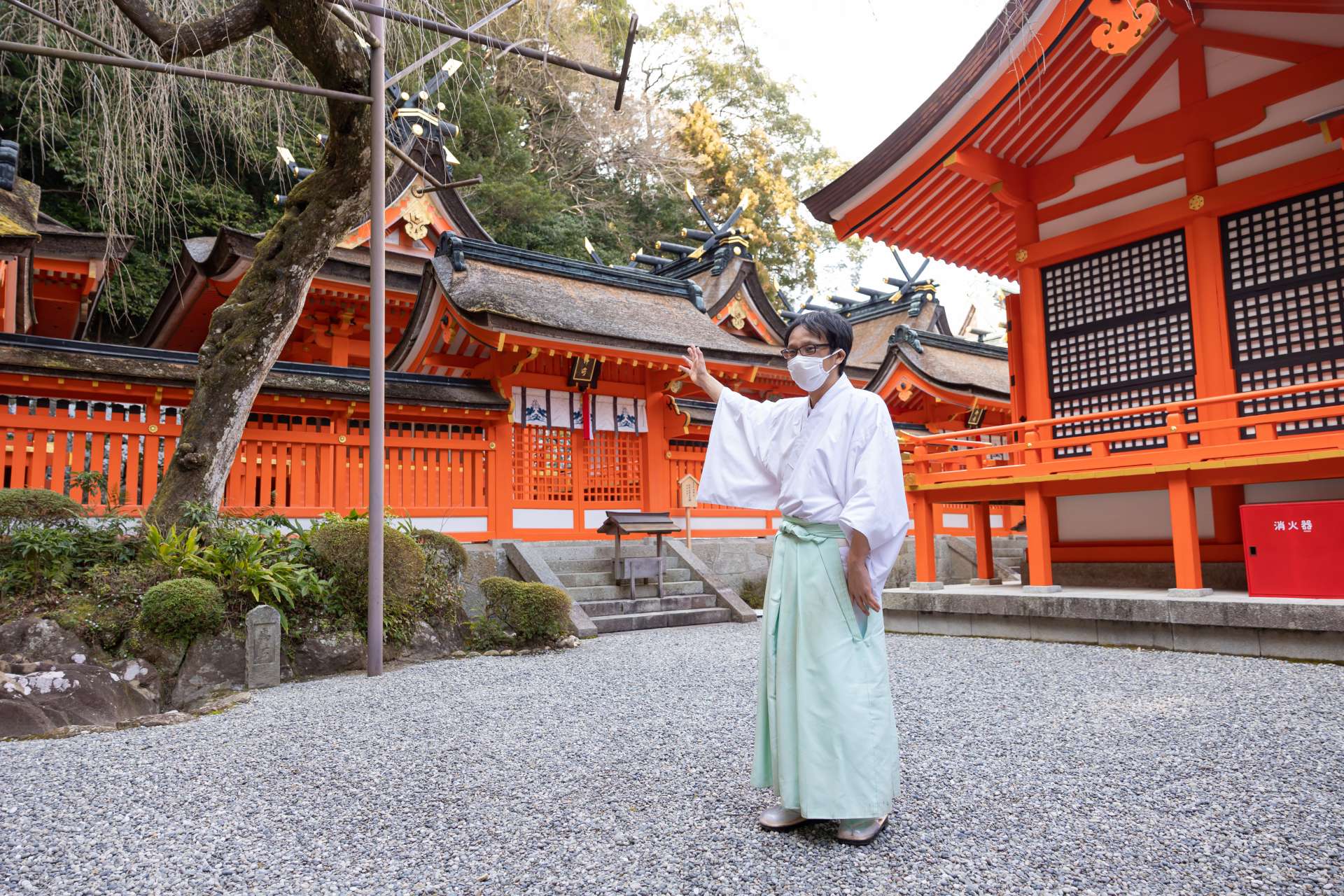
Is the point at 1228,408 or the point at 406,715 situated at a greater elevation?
the point at 1228,408

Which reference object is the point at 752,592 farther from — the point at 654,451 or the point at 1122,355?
the point at 1122,355

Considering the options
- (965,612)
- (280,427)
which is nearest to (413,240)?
(280,427)

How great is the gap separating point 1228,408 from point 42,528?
9173 mm

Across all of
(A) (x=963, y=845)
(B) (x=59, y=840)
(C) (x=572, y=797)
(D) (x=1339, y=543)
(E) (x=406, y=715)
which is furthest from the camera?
(D) (x=1339, y=543)

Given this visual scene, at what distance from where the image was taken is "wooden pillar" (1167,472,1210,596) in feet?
20.2

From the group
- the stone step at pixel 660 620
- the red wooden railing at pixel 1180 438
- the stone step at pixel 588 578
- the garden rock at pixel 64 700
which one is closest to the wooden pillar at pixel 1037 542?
the red wooden railing at pixel 1180 438

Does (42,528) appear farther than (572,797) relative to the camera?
Yes

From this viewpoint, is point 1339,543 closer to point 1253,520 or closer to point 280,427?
point 1253,520

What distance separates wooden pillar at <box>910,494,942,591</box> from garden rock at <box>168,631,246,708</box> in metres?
5.70

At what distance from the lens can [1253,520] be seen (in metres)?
5.94

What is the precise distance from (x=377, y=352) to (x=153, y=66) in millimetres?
2161

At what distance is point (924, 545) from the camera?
807cm

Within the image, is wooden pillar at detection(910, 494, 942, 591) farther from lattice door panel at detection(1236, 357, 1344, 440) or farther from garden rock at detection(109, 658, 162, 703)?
garden rock at detection(109, 658, 162, 703)

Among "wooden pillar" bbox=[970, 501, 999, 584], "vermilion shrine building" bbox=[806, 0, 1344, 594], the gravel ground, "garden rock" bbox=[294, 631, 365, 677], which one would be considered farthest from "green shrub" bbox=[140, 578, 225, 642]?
"wooden pillar" bbox=[970, 501, 999, 584]
